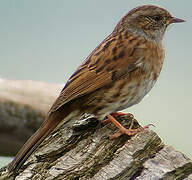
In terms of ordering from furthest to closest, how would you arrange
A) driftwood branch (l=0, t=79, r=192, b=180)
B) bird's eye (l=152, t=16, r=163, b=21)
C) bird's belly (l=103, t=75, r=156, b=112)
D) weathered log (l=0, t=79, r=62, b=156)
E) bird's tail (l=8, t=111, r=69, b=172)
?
weathered log (l=0, t=79, r=62, b=156) → bird's eye (l=152, t=16, r=163, b=21) → bird's belly (l=103, t=75, r=156, b=112) → bird's tail (l=8, t=111, r=69, b=172) → driftwood branch (l=0, t=79, r=192, b=180)

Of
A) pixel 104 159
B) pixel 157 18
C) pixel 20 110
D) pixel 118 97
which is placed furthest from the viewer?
pixel 20 110

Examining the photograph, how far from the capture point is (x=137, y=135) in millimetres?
2748

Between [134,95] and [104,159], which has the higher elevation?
[134,95]

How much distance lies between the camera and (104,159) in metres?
2.56

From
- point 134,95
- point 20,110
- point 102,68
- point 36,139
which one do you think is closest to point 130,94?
point 134,95

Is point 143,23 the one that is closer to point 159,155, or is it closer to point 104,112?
point 104,112

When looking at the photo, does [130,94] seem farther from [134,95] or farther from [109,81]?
[109,81]

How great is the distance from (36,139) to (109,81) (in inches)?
27.9

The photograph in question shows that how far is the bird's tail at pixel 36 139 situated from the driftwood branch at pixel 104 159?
0.04 meters

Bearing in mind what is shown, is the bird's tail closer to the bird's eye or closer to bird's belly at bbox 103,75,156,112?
bird's belly at bbox 103,75,156,112

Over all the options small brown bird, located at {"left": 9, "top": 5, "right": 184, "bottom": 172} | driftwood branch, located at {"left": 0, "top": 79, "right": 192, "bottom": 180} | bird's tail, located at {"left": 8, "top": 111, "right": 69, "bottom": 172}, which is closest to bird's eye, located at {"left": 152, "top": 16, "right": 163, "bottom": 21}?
small brown bird, located at {"left": 9, "top": 5, "right": 184, "bottom": 172}

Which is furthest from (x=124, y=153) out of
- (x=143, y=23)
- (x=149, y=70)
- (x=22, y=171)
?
(x=143, y=23)

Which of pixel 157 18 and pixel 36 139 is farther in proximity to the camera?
pixel 157 18

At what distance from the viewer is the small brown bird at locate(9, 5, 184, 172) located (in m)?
3.21
